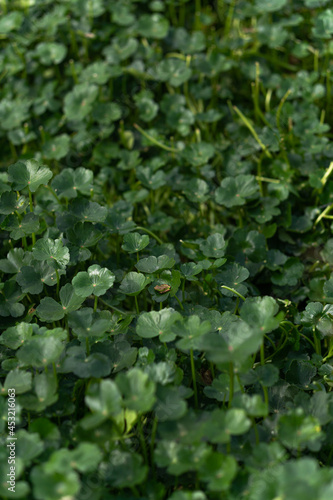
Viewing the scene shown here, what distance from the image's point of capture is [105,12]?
2.59 m

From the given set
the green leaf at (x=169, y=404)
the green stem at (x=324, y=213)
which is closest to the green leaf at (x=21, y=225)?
the green leaf at (x=169, y=404)

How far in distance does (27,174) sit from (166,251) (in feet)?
1.53

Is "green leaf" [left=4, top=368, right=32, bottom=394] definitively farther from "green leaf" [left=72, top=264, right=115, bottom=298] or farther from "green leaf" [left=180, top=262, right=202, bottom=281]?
"green leaf" [left=180, top=262, right=202, bottom=281]

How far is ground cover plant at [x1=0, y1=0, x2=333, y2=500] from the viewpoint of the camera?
1021 millimetres

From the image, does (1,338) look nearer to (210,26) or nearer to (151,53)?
(151,53)

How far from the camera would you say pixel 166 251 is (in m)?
1.58

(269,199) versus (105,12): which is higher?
(105,12)

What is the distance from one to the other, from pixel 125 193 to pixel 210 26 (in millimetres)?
1232

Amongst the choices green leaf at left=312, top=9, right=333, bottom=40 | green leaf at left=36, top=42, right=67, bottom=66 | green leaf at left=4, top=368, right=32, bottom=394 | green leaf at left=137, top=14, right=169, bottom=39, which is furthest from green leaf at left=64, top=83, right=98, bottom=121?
green leaf at left=4, top=368, right=32, bottom=394

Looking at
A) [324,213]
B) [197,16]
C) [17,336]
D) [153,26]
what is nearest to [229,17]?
[197,16]

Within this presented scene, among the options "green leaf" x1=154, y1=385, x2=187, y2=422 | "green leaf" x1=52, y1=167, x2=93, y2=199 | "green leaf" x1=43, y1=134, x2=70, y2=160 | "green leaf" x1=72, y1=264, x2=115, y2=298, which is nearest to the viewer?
"green leaf" x1=154, y1=385, x2=187, y2=422

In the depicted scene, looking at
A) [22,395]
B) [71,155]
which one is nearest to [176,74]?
[71,155]

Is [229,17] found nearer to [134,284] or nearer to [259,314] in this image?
[134,284]

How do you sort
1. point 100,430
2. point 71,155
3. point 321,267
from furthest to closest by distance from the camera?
1. point 71,155
2. point 321,267
3. point 100,430
